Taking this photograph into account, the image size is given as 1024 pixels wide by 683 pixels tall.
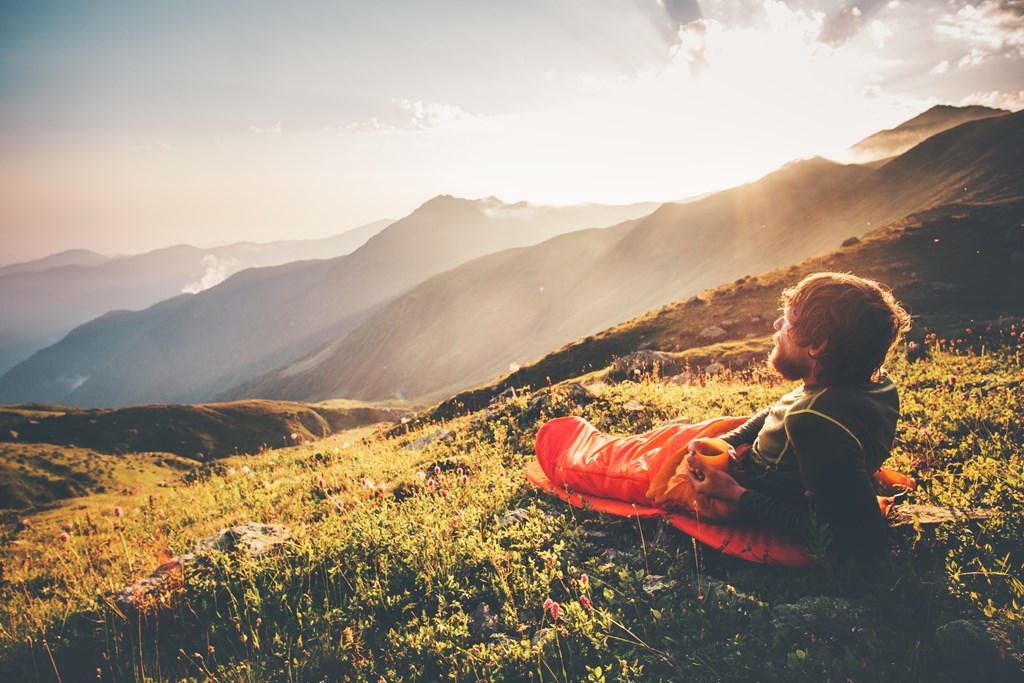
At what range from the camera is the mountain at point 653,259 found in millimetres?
85688

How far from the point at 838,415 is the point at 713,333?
3538cm

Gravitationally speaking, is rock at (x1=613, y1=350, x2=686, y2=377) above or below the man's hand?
below

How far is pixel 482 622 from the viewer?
3.69 m

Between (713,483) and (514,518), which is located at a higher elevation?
(713,483)

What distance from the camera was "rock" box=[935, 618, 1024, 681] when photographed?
2.37 meters

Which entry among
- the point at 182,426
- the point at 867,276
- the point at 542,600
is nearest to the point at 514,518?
the point at 542,600

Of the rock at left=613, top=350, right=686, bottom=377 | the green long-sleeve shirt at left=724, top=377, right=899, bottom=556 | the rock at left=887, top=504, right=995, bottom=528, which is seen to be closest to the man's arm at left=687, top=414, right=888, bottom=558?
the green long-sleeve shirt at left=724, top=377, right=899, bottom=556

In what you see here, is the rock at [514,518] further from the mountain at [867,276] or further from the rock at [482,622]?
the mountain at [867,276]

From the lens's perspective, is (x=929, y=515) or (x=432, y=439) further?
(x=432, y=439)

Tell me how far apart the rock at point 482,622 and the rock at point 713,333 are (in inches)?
1390

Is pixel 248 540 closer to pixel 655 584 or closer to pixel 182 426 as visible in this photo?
pixel 655 584

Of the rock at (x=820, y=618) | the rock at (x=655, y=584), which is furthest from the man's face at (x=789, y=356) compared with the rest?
the rock at (x=655, y=584)

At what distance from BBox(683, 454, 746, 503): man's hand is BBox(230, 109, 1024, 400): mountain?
237 feet

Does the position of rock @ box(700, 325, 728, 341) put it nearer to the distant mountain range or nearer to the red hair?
the distant mountain range
